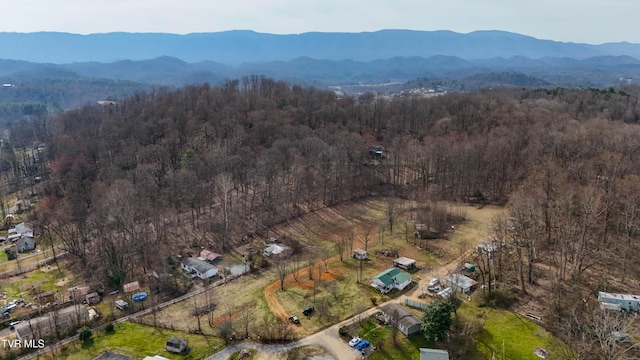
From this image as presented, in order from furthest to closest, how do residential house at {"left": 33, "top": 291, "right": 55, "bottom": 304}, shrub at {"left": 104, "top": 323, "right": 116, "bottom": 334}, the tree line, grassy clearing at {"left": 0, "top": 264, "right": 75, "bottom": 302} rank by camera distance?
the tree line, grassy clearing at {"left": 0, "top": 264, "right": 75, "bottom": 302}, residential house at {"left": 33, "top": 291, "right": 55, "bottom": 304}, shrub at {"left": 104, "top": 323, "right": 116, "bottom": 334}

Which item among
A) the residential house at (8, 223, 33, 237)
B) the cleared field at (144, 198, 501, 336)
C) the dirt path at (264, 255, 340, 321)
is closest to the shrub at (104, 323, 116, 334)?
the cleared field at (144, 198, 501, 336)

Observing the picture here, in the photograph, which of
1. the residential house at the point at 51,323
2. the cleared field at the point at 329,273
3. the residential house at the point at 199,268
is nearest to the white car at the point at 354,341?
the cleared field at the point at 329,273

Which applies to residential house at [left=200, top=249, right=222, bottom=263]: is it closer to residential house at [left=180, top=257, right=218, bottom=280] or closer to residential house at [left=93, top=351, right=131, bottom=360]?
residential house at [left=180, top=257, right=218, bottom=280]

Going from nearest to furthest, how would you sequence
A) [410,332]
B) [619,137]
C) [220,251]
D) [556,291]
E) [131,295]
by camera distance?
[410,332]
[556,291]
[131,295]
[220,251]
[619,137]

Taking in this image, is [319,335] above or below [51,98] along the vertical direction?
below

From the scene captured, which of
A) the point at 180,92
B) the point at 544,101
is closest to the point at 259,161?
the point at 180,92

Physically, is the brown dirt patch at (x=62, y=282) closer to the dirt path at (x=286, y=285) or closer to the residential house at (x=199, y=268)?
the residential house at (x=199, y=268)

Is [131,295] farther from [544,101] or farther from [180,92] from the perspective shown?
[544,101]

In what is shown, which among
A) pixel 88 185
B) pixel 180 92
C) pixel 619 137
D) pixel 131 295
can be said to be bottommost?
pixel 131 295
